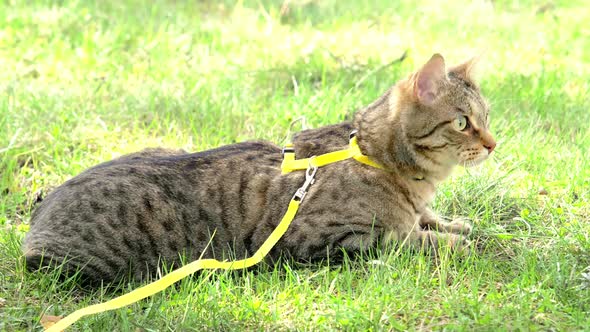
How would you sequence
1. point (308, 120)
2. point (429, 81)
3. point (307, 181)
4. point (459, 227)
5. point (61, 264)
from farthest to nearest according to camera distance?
point (308, 120), point (459, 227), point (307, 181), point (429, 81), point (61, 264)

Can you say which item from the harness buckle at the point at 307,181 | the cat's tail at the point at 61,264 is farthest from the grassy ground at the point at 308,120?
the harness buckle at the point at 307,181

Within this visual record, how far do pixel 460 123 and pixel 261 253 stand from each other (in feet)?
3.57

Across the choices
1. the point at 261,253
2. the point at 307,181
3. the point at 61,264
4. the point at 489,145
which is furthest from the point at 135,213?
the point at 489,145

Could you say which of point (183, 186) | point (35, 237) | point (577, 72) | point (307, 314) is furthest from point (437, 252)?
point (577, 72)

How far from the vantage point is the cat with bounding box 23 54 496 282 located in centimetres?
371

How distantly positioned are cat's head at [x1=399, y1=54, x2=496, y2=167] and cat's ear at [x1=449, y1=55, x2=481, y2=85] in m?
0.15

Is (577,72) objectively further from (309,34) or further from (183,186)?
(183,186)

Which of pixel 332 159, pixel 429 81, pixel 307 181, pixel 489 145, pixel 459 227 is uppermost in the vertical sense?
pixel 429 81

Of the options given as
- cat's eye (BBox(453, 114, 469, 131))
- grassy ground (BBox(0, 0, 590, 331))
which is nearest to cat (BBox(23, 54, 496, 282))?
cat's eye (BBox(453, 114, 469, 131))

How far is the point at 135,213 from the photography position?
3789 mm

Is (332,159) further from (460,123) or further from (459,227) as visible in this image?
(459,227)

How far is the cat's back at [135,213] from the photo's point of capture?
12.0ft

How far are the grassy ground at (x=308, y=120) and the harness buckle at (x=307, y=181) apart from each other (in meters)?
0.33

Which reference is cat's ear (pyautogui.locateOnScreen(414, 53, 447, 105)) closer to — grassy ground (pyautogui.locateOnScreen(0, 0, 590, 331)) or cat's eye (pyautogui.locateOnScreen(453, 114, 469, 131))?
cat's eye (pyautogui.locateOnScreen(453, 114, 469, 131))
